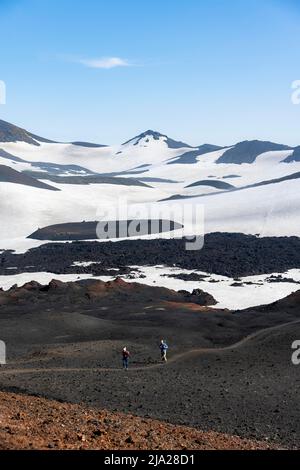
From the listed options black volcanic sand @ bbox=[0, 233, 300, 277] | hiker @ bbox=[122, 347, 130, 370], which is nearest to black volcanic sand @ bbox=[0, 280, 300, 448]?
hiker @ bbox=[122, 347, 130, 370]

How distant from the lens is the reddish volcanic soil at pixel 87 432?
1284 centimetres

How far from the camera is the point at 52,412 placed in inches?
647

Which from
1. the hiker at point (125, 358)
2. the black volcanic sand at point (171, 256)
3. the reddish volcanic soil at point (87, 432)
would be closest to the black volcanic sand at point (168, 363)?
the hiker at point (125, 358)

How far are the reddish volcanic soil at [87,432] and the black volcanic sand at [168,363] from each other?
2.16m

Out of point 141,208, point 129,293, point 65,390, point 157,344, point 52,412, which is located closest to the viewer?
point 52,412

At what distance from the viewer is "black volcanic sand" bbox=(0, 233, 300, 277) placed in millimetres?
72000

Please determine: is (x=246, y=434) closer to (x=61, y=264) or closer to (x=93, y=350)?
(x=93, y=350)

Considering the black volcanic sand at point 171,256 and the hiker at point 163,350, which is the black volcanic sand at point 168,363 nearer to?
the hiker at point 163,350

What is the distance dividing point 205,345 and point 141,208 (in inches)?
3762

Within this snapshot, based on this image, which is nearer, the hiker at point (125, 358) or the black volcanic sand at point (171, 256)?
the hiker at point (125, 358)

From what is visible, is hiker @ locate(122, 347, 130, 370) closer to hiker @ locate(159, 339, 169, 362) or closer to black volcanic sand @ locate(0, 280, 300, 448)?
black volcanic sand @ locate(0, 280, 300, 448)

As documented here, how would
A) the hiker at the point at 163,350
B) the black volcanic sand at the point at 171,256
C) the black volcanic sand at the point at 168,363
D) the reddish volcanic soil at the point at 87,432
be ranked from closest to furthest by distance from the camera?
the reddish volcanic soil at the point at 87,432 → the black volcanic sand at the point at 168,363 → the hiker at the point at 163,350 → the black volcanic sand at the point at 171,256

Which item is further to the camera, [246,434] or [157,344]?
[157,344]

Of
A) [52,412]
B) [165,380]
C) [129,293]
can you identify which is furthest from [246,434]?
[129,293]
